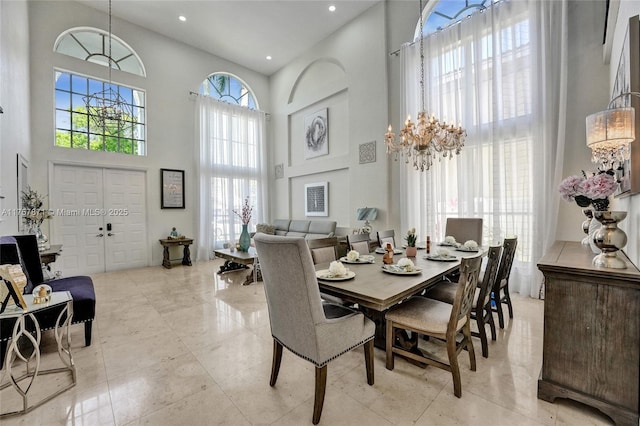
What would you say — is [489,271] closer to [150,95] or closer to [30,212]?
[30,212]

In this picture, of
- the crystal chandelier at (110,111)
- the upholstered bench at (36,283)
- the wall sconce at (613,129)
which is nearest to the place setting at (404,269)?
the wall sconce at (613,129)

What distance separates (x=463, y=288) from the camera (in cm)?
174

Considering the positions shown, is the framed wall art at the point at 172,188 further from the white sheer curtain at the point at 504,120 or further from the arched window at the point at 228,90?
the white sheer curtain at the point at 504,120

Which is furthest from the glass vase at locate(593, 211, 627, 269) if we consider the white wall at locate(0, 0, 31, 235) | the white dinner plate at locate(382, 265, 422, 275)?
the white wall at locate(0, 0, 31, 235)

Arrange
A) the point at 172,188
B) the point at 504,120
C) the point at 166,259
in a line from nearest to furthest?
the point at 504,120 → the point at 166,259 → the point at 172,188

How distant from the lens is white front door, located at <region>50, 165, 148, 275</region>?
5.06m

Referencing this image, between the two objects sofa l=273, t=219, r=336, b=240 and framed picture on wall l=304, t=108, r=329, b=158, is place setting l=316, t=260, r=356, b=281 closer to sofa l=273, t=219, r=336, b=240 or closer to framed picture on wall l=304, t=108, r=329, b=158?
sofa l=273, t=219, r=336, b=240

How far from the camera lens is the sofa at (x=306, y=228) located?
6.18 metres

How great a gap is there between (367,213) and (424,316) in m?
3.53

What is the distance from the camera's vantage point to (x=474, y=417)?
5.29ft

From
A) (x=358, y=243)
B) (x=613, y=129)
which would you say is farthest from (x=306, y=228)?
(x=613, y=129)

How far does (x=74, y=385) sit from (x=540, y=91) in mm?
5732

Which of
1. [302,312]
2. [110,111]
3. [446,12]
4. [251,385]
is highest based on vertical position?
[446,12]

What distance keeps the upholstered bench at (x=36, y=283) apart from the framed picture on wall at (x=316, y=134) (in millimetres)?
5108
